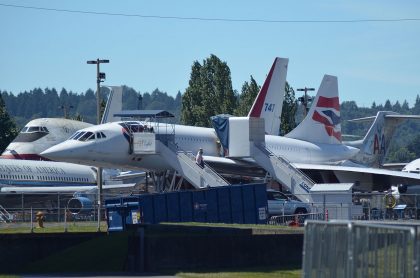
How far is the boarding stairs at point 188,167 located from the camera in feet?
165

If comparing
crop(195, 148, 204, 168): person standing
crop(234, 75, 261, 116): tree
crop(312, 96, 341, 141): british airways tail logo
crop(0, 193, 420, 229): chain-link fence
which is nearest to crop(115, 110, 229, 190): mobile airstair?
crop(195, 148, 204, 168): person standing

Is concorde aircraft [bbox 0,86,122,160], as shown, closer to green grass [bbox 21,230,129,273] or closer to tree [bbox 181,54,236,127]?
tree [bbox 181,54,236,127]

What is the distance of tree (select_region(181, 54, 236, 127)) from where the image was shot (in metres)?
111

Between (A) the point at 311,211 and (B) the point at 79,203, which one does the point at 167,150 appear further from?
A: (A) the point at 311,211

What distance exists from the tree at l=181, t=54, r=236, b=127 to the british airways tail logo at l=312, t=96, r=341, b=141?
139 feet

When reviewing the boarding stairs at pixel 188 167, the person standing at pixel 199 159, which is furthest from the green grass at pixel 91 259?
the person standing at pixel 199 159

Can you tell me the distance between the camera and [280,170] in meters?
54.4

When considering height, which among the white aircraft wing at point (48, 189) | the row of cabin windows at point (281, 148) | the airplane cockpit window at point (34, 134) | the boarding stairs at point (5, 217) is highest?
Result: the airplane cockpit window at point (34, 134)

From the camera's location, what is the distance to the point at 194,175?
2000 inches

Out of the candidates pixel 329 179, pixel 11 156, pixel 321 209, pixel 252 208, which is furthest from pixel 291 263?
pixel 11 156

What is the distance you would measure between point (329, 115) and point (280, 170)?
46.7 ft

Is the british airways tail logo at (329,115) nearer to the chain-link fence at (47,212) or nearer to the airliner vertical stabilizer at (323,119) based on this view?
the airliner vertical stabilizer at (323,119)

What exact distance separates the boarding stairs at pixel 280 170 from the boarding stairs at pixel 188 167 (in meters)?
4.13

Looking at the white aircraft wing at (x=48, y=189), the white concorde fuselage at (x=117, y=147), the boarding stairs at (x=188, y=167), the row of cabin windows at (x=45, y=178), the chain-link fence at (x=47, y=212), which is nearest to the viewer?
the chain-link fence at (x=47, y=212)
